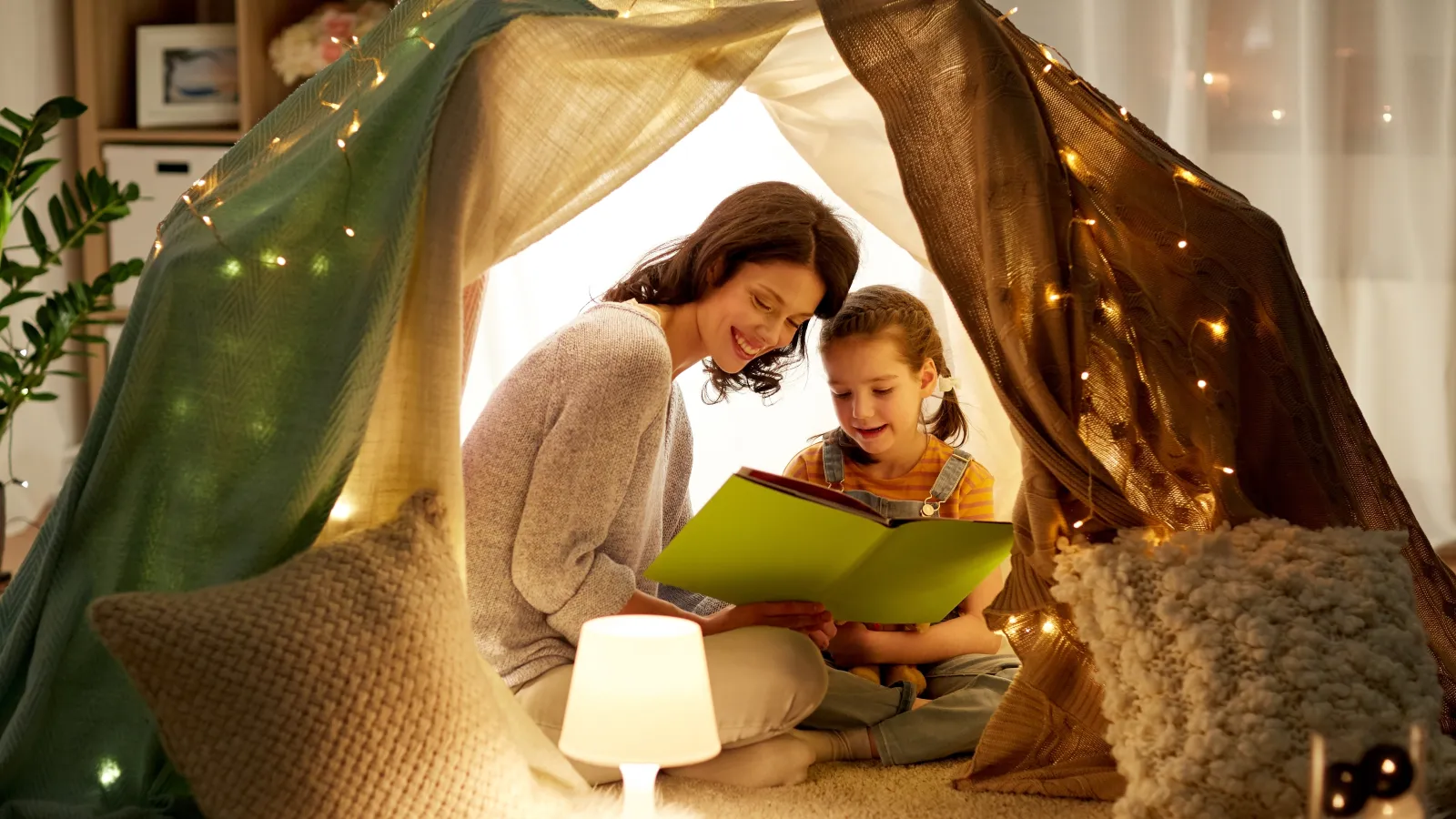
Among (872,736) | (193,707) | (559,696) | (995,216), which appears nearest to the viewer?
(193,707)

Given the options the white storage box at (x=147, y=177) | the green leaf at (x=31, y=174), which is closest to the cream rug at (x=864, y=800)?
the green leaf at (x=31, y=174)

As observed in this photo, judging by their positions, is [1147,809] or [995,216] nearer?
[1147,809]

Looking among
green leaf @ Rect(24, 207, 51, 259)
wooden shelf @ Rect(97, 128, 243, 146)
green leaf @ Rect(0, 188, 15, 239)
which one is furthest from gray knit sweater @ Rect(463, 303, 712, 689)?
wooden shelf @ Rect(97, 128, 243, 146)

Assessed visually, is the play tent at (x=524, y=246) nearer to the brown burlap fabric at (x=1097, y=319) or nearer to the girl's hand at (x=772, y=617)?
the brown burlap fabric at (x=1097, y=319)

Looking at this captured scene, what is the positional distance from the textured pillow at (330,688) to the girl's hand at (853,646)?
63 cm

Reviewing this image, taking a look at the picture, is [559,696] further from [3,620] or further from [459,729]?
[3,620]

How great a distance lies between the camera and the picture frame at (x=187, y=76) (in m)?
2.80

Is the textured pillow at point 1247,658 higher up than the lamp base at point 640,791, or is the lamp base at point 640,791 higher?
the textured pillow at point 1247,658

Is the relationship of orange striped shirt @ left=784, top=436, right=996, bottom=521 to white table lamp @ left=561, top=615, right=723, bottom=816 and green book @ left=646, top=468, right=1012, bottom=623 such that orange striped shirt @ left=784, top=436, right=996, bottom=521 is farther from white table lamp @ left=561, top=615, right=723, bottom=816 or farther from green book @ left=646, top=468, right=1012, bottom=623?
white table lamp @ left=561, top=615, right=723, bottom=816

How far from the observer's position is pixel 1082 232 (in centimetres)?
143

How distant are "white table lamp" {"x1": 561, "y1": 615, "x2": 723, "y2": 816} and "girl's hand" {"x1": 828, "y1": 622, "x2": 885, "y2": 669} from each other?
556mm

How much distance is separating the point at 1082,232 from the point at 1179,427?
0.24 metres

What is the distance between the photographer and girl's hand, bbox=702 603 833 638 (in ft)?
5.24

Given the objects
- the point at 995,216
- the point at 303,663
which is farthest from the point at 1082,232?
the point at 303,663
